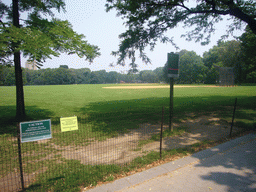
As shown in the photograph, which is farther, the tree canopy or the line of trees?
the line of trees


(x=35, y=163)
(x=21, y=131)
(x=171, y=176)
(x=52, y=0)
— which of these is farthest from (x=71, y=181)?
(x=52, y=0)

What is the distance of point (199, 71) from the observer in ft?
267

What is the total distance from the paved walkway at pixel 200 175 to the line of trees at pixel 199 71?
389 inches

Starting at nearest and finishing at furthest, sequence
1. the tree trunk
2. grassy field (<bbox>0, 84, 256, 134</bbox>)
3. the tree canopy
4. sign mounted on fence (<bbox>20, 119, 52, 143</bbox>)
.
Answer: sign mounted on fence (<bbox>20, 119, 52, 143</bbox>), the tree canopy, the tree trunk, grassy field (<bbox>0, 84, 256, 134</bbox>)

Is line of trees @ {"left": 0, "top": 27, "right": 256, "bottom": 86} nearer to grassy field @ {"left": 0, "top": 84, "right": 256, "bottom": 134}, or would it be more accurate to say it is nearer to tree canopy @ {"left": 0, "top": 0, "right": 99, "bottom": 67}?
grassy field @ {"left": 0, "top": 84, "right": 256, "bottom": 134}

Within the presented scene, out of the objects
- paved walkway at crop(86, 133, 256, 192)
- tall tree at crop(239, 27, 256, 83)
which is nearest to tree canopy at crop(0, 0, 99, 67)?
paved walkway at crop(86, 133, 256, 192)

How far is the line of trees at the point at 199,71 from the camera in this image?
30875mm

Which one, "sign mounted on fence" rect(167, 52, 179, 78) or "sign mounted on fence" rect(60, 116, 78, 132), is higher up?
"sign mounted on fence" rect(167, 52, 179, 78)

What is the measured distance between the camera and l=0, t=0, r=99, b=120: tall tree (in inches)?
231

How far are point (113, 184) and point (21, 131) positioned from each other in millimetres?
2258

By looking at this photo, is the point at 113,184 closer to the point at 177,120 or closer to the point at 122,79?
the point at 177,120

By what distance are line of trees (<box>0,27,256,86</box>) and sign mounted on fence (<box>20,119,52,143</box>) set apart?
35.9 ft

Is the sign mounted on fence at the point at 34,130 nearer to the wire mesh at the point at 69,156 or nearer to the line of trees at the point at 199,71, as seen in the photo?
the wire mesh at the point at 69,156

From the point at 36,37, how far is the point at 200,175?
24.1ft
